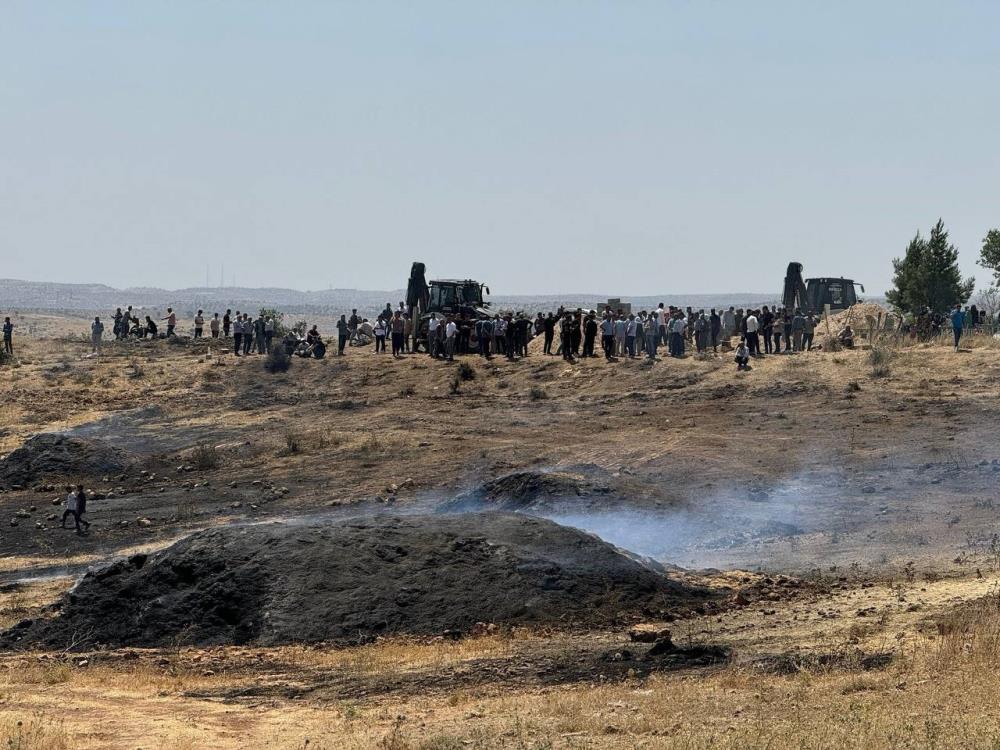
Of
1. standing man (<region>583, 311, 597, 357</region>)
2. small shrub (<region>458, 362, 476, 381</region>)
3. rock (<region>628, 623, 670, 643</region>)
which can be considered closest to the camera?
rock (<region>628, 623, 670, 643</region>)

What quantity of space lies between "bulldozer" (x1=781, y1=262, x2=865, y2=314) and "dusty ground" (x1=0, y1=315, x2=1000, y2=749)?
12.5 meters

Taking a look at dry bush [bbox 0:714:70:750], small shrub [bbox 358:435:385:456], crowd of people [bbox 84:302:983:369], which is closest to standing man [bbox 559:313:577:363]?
crowd of people [bbox 84:302:983:369]

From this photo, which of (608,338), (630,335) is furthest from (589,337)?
(630,335)

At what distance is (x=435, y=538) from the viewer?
17672 mm

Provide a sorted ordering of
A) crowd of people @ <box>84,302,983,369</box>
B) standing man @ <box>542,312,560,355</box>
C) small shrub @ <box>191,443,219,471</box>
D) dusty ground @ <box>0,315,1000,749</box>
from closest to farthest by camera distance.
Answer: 1. dusty ground @ <box>0,315,1000,749</box>
2. small shrub @ <box>191,443,219,471</box>
3. crowd of people @ <box>84,302,983,369</box>
4. standing man @ <box>542,312,560,355</box>

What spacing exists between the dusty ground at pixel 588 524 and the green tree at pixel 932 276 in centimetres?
2598

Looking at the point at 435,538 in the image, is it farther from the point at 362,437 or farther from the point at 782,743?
the point at 362,437

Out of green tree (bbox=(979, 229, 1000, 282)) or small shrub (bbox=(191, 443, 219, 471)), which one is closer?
small shrub (bbox=(191, 443, 219, 471))

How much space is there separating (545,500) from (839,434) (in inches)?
303

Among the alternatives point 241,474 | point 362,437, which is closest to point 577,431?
point 362,437

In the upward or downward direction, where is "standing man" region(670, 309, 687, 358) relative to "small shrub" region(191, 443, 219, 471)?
upward

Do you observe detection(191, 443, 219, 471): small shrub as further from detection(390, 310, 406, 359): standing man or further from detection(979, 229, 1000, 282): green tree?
detection(979, 229, 1000, 282): green tree

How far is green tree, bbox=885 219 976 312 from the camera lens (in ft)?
197

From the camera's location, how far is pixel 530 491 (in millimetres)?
22719
